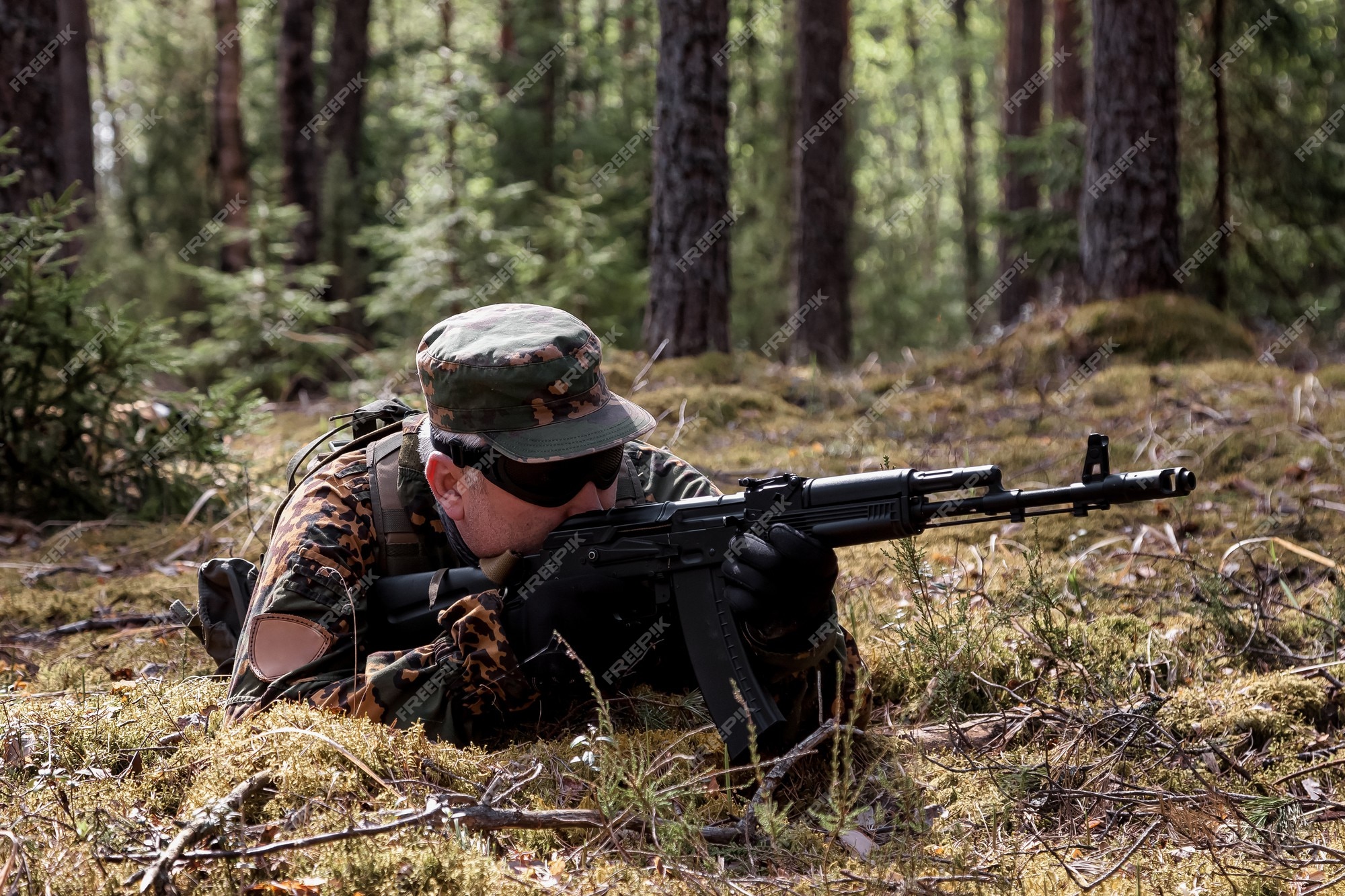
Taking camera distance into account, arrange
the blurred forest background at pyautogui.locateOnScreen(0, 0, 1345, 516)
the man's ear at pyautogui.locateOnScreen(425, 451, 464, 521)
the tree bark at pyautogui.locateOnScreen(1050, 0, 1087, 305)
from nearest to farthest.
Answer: the man's ear at pyautogui.locateOnScreen(425, 451, 464, 521) < the blurred forest background at pyautogui.locateOnScreen(0, 0, 1345, 516) < the tree bark at pyautogui.locateOnScreen(1050, 0, 1087, 305)

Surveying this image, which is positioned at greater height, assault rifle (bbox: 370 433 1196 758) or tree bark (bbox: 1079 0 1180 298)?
tree bark (bbox: 1079 0 1180 298)

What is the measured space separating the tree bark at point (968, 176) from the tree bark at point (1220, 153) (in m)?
11.5

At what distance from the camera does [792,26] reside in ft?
62.3

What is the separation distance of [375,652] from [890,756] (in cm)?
146

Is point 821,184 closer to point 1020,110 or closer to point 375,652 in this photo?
point 1020,110

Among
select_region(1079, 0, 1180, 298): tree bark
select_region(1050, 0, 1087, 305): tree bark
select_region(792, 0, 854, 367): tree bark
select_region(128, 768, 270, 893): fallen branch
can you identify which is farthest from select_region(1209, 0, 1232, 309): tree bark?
select_region(128, 768, 270, 893): fallen branch

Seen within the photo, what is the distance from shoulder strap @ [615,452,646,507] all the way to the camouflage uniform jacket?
300mm

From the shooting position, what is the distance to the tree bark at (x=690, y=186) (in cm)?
826

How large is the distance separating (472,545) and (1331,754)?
2346mm

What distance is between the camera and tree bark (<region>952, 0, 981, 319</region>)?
2184cm

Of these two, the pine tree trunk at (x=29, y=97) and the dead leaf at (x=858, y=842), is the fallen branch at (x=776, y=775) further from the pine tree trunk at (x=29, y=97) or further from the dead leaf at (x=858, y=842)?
the pine tree trunk at (x=29, y=97)

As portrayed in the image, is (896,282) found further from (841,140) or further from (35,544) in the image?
(35,544)

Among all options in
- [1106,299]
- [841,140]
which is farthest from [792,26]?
[1106,299]

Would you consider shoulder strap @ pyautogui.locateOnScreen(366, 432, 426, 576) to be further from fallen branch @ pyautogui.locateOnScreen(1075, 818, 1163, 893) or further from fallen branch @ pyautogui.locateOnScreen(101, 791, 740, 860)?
fallen branch @ pyautogui.locateOnScreen(1075, 818, 1163, 893)
